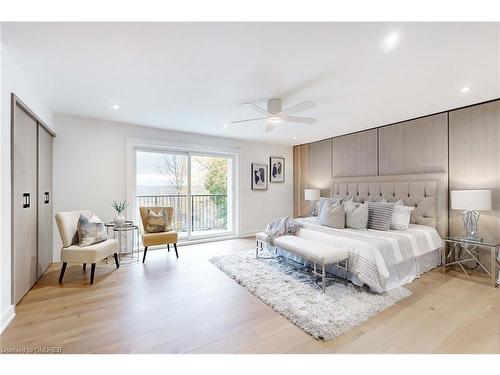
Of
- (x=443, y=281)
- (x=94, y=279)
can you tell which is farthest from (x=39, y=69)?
(x=443, y=281)

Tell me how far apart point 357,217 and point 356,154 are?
1.79 m

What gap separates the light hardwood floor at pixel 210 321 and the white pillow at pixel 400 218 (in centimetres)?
72

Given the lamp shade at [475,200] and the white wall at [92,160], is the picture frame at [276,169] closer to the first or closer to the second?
the white wall at [92,160]

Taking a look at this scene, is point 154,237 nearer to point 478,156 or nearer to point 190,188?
point 190,188

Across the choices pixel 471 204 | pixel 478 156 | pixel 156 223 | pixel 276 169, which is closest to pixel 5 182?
pixel 156 223

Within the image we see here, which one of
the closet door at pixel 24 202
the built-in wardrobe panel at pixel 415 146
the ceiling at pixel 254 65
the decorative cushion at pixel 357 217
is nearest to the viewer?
the ceiling at pixel 254 65

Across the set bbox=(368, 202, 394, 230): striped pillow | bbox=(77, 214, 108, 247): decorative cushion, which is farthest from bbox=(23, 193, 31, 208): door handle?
bbox=(368, 202, 394, 230): striped pillow

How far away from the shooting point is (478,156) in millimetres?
3270

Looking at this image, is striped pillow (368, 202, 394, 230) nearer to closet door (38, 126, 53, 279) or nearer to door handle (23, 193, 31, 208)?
door handle (23, 193, 31, 208)

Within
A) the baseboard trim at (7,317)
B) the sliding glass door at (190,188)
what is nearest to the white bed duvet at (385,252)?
the sliding glass door at (190,188)

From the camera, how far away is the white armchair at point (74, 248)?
2.86 meters

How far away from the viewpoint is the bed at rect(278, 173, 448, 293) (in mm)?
2625

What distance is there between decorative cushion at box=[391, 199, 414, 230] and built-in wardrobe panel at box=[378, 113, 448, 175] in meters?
0.87
